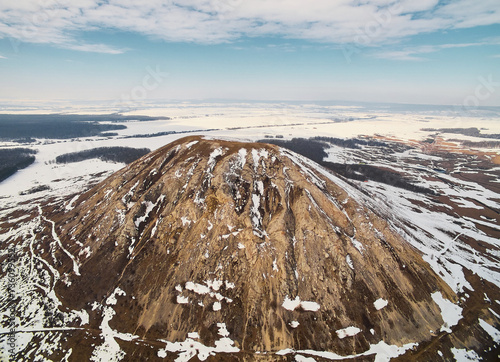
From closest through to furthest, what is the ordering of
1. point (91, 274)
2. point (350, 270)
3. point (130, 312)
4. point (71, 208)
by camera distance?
point (130, 312) → point (350, 270) → point (91, 274) → point (71, 208)

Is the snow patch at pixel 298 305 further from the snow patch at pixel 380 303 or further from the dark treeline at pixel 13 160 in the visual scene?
the dark treeline at pixel 13 160

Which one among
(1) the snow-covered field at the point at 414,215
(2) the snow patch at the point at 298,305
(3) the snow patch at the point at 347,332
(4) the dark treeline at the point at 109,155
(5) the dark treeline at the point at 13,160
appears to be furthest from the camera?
(4) the dark treeline at the point at 109,155

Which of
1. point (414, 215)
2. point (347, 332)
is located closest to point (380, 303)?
point (347, 332)

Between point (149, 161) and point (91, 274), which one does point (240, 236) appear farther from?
point (149, 161)

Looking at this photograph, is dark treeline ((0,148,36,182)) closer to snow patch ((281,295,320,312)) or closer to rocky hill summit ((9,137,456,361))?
rocky hill summit ((9,137,456,361))

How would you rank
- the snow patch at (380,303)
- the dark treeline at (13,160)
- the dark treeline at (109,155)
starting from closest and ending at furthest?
the snow patch at (380,303) < the dark treeline at (13,160) < the dark treeline at (109,155)

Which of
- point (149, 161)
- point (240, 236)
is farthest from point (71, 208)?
point (240, 236)

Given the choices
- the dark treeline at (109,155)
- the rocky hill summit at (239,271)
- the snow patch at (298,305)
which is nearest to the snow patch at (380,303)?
the rocky hill summit at (239,271)
